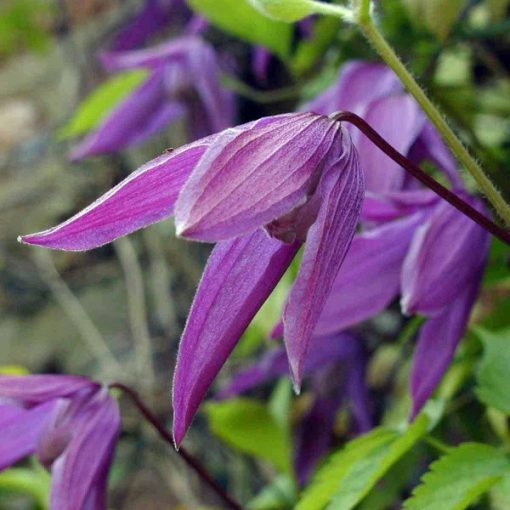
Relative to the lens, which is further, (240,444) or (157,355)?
(157,355)

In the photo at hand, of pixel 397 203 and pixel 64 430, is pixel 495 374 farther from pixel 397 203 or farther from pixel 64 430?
pixel 64 430

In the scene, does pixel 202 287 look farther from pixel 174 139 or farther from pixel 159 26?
pixel 174 139

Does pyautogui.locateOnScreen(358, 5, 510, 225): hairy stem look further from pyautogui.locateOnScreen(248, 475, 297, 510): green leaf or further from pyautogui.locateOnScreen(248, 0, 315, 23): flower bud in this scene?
pyautogui.locateOnScreen(248, 475, 297, 510): green leaf

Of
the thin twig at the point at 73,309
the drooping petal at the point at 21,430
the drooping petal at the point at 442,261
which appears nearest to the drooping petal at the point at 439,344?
the drooping petal at the point at 442,261

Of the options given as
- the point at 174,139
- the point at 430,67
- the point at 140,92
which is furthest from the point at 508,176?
the point at 174,139

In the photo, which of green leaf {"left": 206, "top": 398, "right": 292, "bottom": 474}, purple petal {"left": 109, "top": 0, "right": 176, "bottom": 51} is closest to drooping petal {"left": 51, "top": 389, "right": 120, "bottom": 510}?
green leaf {"left": 206, "top": 398, "right": 292, "bottom": 474}

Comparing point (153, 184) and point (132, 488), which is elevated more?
point (153, 184)
